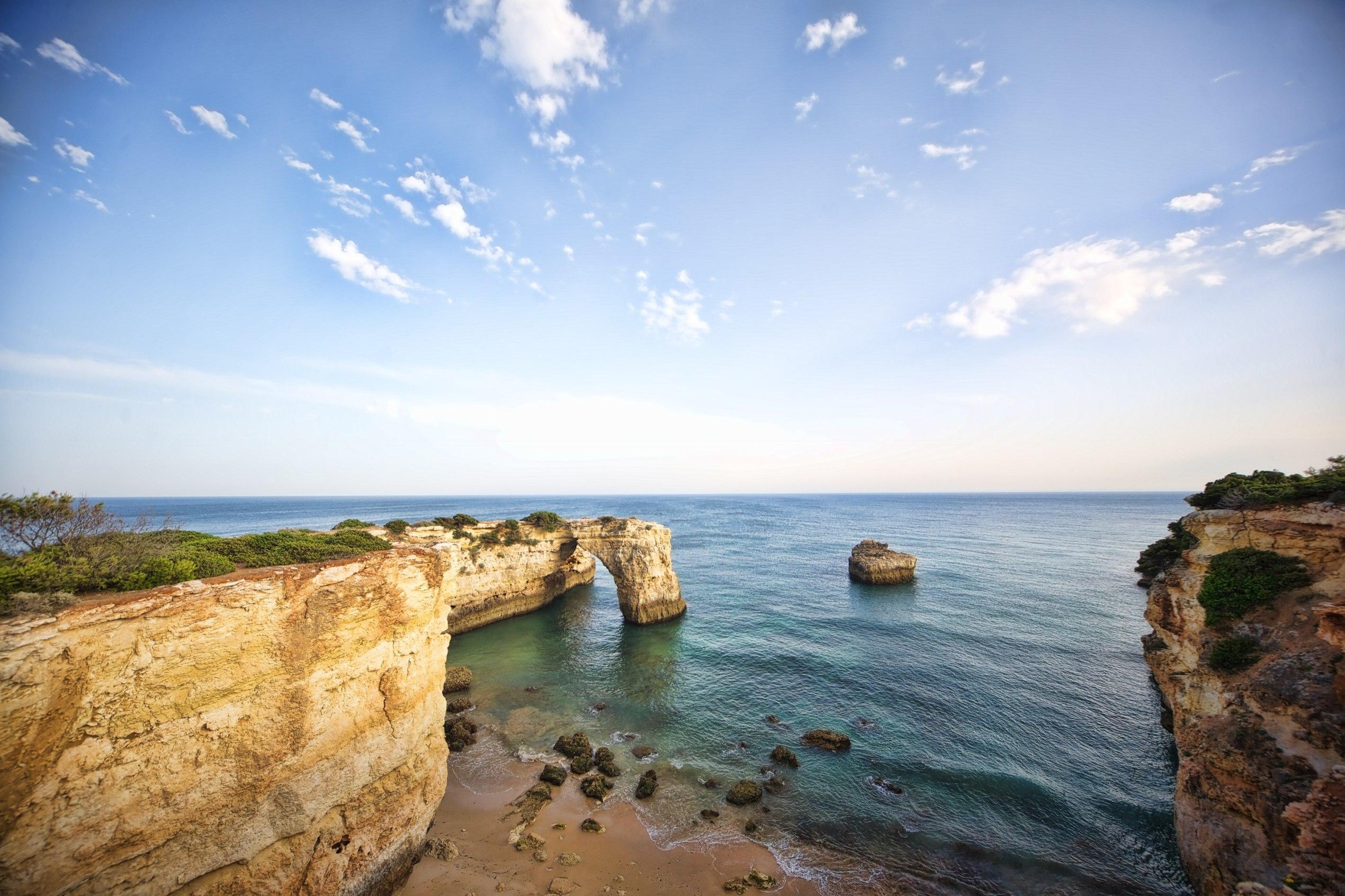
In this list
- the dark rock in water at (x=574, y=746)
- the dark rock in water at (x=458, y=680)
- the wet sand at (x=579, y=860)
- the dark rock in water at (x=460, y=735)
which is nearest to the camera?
the wet sand at (x=579, y=860)

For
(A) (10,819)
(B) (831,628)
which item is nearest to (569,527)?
(B) (831,628)

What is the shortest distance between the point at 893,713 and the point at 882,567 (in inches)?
877

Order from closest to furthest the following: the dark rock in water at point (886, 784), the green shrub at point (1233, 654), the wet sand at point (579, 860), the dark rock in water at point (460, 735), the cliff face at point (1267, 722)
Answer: the cliff face at point (1267, 722) → the green shrub at point (1233, 654) → the wet sand at point (579, 860) → the dark rock in water at point (886, 784) → the dark rock in water at point (460, 735)

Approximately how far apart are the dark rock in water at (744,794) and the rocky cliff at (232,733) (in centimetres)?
937

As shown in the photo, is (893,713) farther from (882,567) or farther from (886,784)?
(882,567)

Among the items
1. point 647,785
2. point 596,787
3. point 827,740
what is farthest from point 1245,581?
point 596,787

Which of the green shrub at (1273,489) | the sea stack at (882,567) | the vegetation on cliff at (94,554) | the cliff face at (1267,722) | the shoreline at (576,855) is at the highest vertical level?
the green shrub at (1273,489)

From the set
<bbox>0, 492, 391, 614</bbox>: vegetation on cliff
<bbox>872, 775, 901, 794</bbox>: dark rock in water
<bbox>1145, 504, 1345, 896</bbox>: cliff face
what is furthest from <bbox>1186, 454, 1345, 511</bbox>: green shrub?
<bbox>0, 492, 391, 614</bbox>: vegetation on cliff

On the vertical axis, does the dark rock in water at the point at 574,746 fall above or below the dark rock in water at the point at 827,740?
below

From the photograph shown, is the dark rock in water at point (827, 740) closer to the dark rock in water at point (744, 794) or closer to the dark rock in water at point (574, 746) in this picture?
the dark rock in water at point (744, 794)

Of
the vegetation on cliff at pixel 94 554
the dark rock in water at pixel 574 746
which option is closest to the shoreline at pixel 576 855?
the dark rock in water at pixel 574 746

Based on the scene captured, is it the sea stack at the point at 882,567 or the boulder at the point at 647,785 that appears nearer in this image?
the boulder at the point at 647,785

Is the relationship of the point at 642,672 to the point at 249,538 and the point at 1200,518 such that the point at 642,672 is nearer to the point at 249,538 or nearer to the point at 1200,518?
the point at 249,538

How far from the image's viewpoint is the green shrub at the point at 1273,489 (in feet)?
36.4
